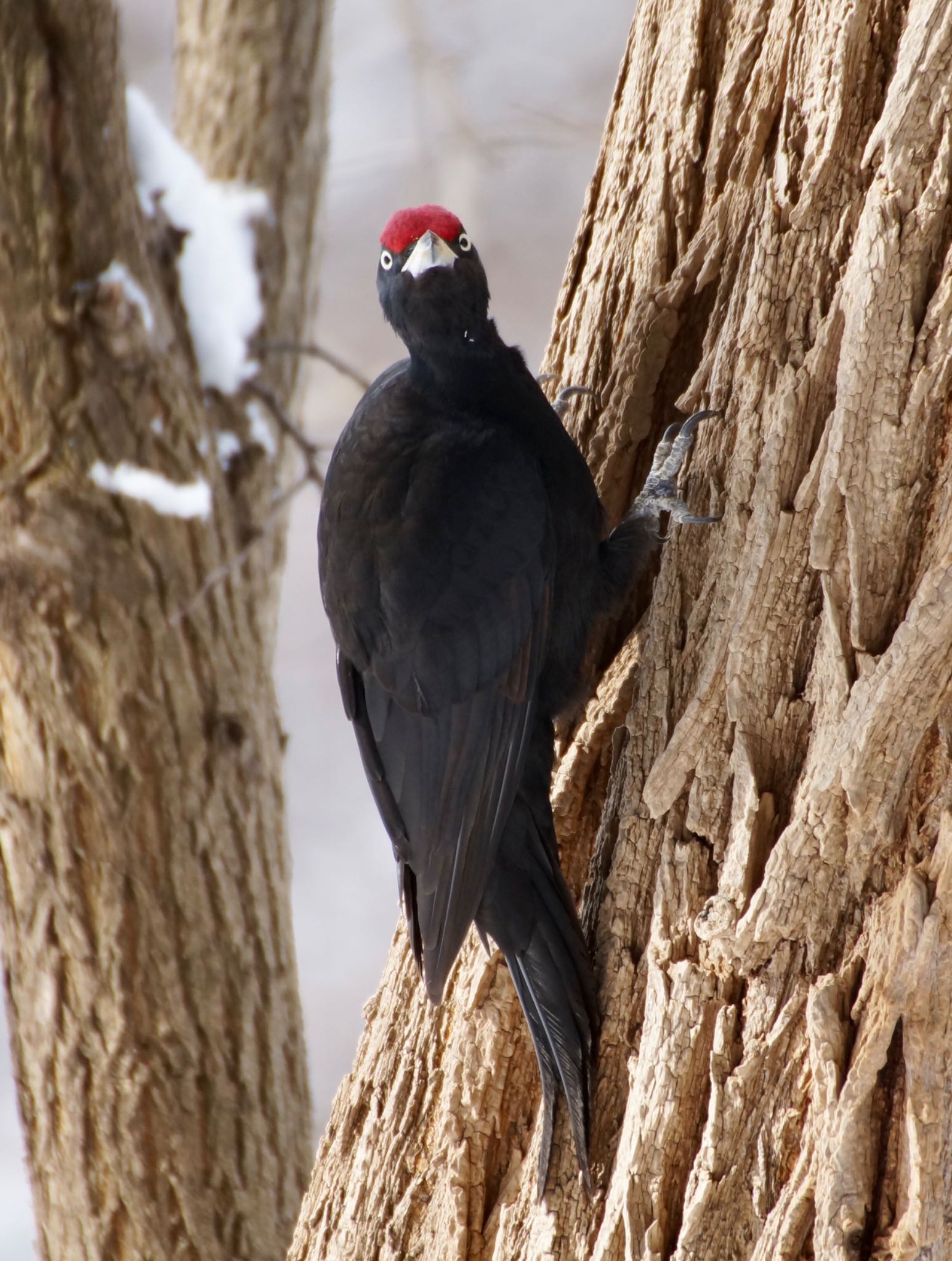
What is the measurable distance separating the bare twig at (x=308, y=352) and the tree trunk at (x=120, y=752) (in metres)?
0.23

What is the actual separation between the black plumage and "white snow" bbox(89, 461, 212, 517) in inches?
23.8

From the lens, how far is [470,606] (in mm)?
1553

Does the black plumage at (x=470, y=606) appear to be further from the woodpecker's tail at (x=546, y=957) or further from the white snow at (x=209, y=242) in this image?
the white snow at (x=209, y=242)

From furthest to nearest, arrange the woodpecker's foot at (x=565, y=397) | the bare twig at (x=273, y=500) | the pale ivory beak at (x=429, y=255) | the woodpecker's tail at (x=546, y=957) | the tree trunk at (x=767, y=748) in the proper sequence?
the bare twig at (x=273, y=500), the woodpecker's foot at (x=565, y=397), the pale ivory beak at (x=429, y=255), the woodpecker's tail at (x=546, y=957), the tree trunk at (x=767, y=748)

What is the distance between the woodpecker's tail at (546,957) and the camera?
1395 millimetres

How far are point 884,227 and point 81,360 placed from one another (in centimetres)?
143

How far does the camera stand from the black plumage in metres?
1.46

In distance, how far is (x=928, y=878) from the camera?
3.89 ft

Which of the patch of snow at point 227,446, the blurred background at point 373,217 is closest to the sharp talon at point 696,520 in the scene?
the patch of snow at point 227,446

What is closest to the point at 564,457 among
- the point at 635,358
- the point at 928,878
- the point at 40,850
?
the point at 635,358

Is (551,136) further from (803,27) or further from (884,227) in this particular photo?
(884,227)

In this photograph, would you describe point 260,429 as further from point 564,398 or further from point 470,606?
point 470,606

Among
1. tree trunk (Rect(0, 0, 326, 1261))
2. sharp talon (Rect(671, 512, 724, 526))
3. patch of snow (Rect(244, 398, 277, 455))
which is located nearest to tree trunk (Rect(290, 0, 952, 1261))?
sharp talon (Rect(671, 512, 724, 526))

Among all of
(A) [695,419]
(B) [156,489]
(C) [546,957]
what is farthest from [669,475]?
(B) [156,489]
